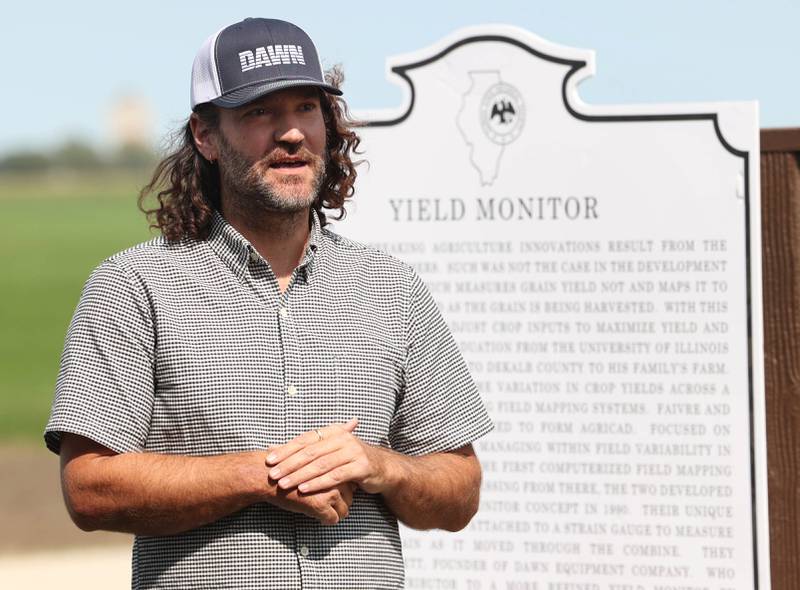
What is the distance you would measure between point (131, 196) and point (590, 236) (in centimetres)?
6728

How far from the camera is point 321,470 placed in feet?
8.32

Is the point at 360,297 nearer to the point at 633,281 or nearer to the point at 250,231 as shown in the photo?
the point at 250,231

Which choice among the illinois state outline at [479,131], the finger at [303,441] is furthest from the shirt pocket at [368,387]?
the illinois state outline at [479,131]

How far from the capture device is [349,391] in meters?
2.73

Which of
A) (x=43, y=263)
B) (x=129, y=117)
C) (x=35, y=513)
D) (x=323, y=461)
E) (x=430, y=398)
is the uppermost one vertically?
(x=129, y=117)

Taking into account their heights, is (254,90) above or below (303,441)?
above

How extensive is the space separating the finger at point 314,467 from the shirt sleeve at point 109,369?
31 cm

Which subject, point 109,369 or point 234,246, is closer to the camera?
point 109,369

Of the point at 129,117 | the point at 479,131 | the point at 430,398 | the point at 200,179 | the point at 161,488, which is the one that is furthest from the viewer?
the point at 129,117

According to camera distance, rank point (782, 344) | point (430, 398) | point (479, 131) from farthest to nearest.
→ point (479, 131) → point (782, 344) → point (430, 398)

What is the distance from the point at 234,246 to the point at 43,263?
38977mm

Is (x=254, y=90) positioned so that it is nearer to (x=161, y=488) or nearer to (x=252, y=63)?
(x=252, y=63)

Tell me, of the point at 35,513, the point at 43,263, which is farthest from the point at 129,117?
the point at 35,513

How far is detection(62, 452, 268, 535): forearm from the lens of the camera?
2.52 meters
